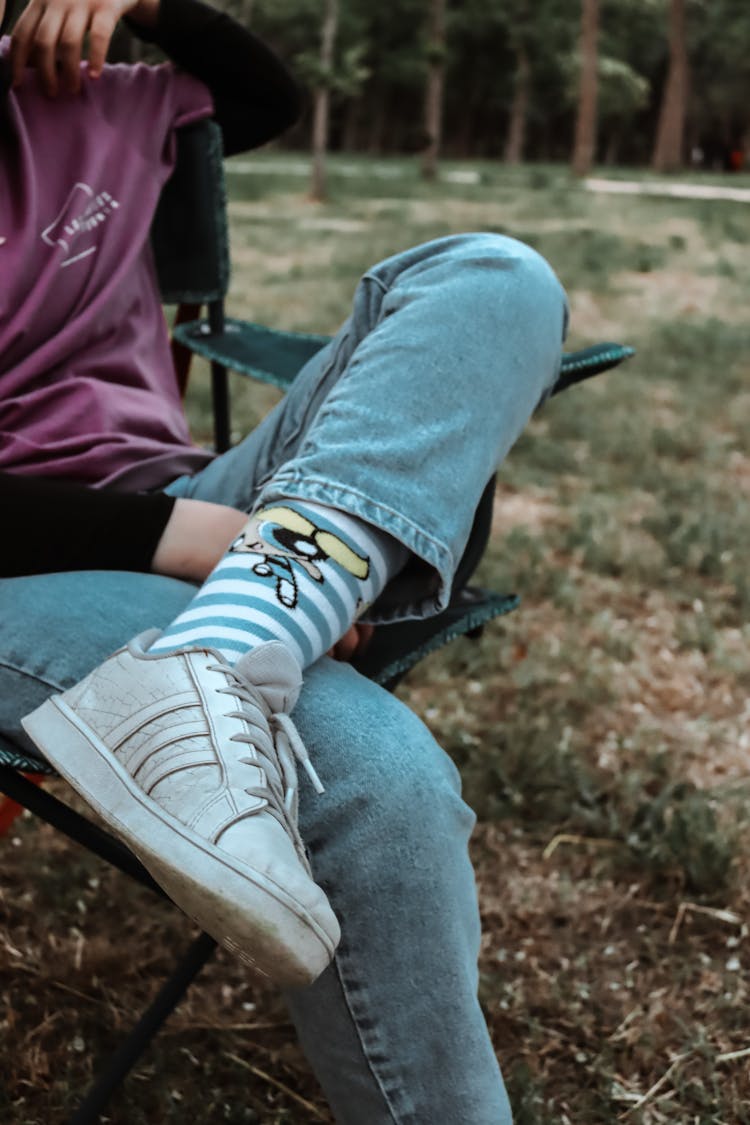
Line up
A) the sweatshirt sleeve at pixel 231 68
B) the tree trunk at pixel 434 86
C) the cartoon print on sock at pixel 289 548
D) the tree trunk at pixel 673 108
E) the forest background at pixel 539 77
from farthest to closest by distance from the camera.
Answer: the forest background at pixel 539 77
the tree trunk at pixel 673 108
the tree trunk at pixel 434 86
the sweatshirt sleeve at pixel 231 68
the cartoon print on sock at pixel 289 548

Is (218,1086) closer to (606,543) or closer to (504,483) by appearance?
(606,543)

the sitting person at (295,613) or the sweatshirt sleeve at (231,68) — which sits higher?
the sweatshirt sleeve at (231,68)

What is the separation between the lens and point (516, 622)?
2.82 metres

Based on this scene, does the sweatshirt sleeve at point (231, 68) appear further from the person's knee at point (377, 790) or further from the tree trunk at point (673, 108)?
the tree trunk at point (673, 108)

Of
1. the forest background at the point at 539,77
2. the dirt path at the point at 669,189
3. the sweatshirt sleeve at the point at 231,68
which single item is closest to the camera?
the sweatshirt sleeve at the point at 231,68

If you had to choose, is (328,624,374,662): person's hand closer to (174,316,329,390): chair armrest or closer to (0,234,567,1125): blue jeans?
(0,234,567,1125): blue jeans

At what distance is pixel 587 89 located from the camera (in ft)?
58.1

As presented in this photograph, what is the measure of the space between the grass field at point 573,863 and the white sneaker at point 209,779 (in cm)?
68

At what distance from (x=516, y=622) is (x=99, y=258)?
1416mm

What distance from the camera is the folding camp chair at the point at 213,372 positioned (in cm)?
122

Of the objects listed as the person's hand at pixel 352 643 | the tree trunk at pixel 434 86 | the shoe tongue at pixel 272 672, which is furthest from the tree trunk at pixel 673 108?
the shoe tongue at pixel 272 672

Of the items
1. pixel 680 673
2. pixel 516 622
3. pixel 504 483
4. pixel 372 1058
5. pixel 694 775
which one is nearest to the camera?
pixel 372 1058

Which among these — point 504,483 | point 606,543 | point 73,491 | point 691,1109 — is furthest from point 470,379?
point 504,483

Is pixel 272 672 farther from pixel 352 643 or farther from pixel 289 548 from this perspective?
pixel 352 643
